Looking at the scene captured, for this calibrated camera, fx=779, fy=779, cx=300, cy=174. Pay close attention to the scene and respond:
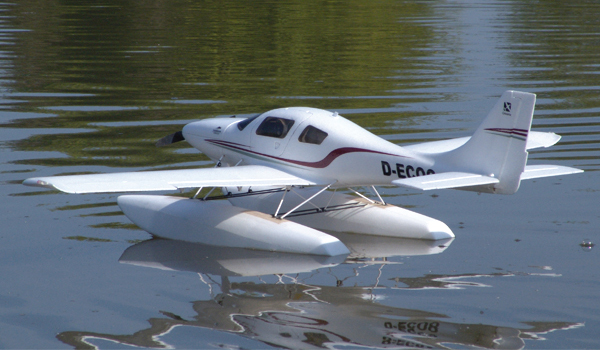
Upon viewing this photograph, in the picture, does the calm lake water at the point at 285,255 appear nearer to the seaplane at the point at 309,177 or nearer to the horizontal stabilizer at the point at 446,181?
the seaplane at the point at 309,177

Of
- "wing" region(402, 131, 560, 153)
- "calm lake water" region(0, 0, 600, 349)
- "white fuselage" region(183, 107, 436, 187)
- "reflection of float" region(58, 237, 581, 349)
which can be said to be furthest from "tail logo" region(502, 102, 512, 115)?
"wing" region(402, 131, 560, 153)

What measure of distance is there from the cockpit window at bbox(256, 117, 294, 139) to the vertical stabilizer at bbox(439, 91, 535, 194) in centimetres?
316

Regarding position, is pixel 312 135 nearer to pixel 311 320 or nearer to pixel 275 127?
pixel 275 127

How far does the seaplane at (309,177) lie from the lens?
11.3 m

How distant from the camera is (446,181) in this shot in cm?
1106

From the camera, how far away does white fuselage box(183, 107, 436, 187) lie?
12.2m

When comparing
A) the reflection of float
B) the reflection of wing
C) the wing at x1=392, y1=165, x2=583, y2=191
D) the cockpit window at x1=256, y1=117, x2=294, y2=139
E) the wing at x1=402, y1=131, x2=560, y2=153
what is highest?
the wing at x1=402, y1=131, x2=560, y2=153

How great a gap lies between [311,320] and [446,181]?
3044mm

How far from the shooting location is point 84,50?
41031 mm

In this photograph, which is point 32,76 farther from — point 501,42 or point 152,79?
point 501,42

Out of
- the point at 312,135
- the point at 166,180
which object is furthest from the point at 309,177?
the point at 166,180

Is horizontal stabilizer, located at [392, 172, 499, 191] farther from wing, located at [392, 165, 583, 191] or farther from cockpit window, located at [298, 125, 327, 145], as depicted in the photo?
cockpit window, located at [298, 125, 327, 145]

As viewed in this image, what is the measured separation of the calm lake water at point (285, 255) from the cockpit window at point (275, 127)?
2292 mm

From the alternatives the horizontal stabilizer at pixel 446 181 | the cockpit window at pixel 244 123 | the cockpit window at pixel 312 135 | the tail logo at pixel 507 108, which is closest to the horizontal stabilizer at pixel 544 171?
the horizontal stabilizer at pixel 446 181
